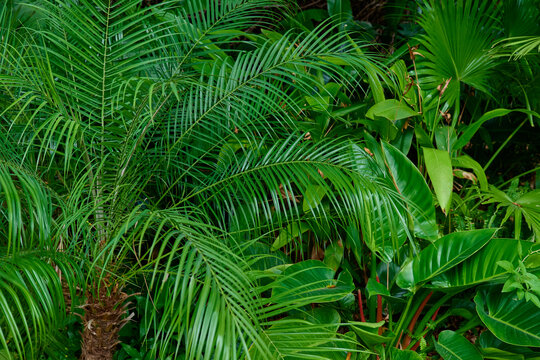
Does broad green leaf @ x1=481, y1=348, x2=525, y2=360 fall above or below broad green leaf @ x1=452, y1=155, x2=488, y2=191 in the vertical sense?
below

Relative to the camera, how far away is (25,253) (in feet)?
4.20

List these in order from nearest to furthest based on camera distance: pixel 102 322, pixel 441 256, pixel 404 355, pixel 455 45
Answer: pixel 102 322
pixel 404 355
pixel 441 256
pixel 455 45

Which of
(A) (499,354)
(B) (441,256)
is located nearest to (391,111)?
(B) (441,256)

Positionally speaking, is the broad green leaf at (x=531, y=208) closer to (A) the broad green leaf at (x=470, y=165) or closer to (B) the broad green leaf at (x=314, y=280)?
(A) the broad green leaf at (x=470, y=165)

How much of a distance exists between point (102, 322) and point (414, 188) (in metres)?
1.19

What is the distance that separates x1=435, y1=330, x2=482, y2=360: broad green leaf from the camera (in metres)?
1.59

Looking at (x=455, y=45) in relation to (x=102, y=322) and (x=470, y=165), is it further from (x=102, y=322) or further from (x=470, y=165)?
(x=102, y=322)

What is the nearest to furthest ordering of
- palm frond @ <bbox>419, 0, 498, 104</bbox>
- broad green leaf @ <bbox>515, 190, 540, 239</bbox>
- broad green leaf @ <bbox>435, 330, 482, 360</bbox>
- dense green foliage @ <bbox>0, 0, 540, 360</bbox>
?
dense green foliage @ <bbox>0, 0, 540, 360</bbox>
broad green leaf @ <bbox>435, 330, 482, 360</bbox>
broad green leaf @ <bbox>515, 190, 540, 239</bbox>
palm frond @ <bbox>419, 0, 498, 104</bbox>

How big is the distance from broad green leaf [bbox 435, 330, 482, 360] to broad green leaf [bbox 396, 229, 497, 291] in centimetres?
20

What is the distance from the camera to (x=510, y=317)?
1.62 meters

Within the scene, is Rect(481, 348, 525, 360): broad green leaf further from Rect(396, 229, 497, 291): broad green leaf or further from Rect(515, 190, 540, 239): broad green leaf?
Rect(515, 190, 540, 239): broad green leaf

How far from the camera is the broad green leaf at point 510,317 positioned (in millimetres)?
1542

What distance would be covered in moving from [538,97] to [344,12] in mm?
1127

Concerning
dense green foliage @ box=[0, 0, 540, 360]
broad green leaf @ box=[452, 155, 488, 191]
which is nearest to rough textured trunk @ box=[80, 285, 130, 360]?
dense green foliage @ box=[0, 0, 540, 360]
